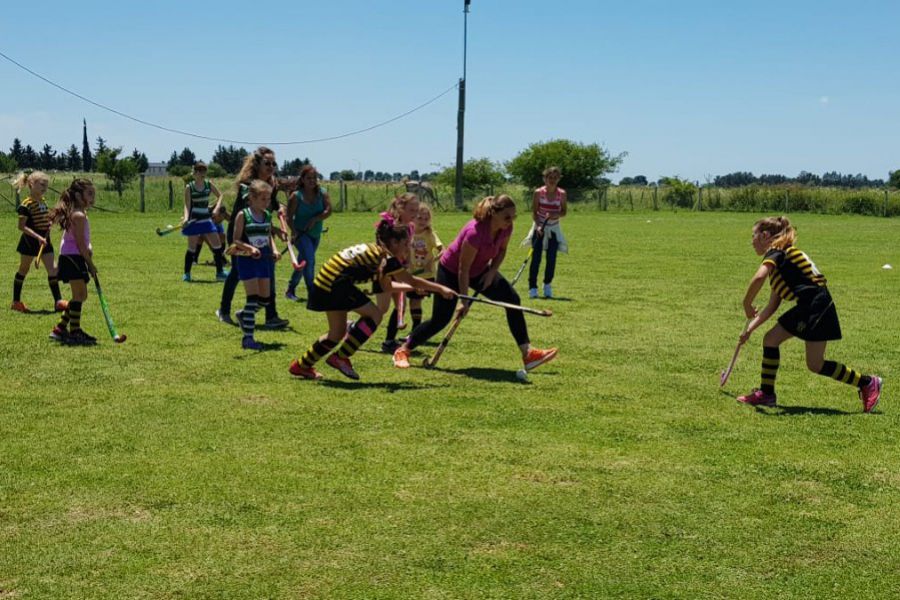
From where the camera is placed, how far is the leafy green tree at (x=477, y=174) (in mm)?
80812

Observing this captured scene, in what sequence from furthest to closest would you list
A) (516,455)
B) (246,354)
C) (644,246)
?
(644,246) < (246,354) < (516,455)

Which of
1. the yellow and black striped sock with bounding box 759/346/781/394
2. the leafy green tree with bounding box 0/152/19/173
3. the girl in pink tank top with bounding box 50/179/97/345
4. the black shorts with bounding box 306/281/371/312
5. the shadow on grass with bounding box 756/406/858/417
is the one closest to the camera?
the shadow on grass with bounding box 756/406/858/417

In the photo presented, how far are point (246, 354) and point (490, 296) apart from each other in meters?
2.58

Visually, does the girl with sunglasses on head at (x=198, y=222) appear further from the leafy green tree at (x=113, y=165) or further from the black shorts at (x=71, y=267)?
the leafy green tree at (x=113, y=165)

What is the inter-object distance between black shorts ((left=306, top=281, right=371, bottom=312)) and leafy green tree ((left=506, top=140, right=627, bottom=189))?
70352 mm

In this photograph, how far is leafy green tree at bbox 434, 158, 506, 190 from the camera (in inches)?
3182

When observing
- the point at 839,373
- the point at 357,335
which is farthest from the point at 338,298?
the point at 839,373

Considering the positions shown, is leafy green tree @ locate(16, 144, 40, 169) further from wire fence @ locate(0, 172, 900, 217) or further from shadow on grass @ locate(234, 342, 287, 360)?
shadow on grass @ locate(234, 342, 287, 360)

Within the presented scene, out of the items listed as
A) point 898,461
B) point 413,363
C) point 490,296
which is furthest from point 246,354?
point 898,461

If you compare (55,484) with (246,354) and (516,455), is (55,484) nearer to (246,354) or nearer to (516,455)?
(516,455)

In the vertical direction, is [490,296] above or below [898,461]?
above

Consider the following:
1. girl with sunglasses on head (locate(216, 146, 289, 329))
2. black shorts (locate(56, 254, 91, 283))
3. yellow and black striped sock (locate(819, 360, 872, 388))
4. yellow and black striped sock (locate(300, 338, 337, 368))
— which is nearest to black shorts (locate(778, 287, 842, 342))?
yellow and black striped sock (locate(819, 360, 872, 388))

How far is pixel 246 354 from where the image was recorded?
994cm

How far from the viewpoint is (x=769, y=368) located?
7.98 meters
